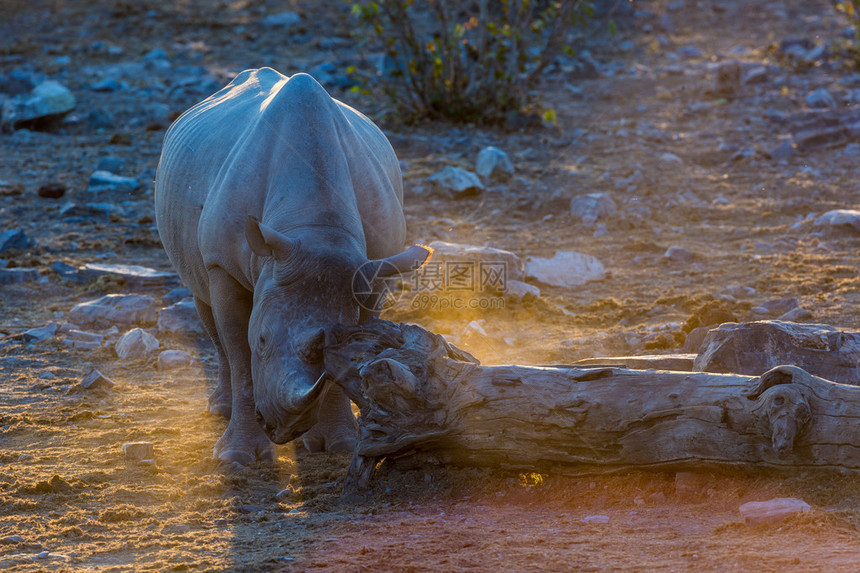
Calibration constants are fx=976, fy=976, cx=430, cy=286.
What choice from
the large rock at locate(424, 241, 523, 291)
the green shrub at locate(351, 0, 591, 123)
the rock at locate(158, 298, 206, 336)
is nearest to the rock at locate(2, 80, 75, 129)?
the green shrub at locate(351, 0, 591, 123)

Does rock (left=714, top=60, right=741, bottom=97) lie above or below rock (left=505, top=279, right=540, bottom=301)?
above

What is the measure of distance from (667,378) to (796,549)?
0.85 m

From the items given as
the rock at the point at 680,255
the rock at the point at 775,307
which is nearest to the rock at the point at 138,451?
the rock at the point at 775,307

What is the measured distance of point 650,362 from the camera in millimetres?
4383

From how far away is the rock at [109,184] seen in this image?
917 cm

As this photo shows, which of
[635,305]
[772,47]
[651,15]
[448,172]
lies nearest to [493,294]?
[635,305]

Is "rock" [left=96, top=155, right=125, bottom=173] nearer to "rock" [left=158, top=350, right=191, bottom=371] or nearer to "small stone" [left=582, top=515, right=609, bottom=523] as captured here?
"rock" [left=158, top=350, right=191, bottom=371]

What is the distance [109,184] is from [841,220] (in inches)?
254

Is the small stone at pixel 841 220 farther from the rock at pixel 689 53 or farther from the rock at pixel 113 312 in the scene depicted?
the rock at pixel 689 53

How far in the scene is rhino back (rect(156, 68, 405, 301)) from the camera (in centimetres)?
425

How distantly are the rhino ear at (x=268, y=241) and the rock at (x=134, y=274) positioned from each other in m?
3.53

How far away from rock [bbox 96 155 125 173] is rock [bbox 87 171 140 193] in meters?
0.40

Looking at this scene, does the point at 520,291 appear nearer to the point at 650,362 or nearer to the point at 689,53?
the point at 650,362

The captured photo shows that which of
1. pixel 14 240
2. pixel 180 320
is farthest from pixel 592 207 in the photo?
pixel 14 240
